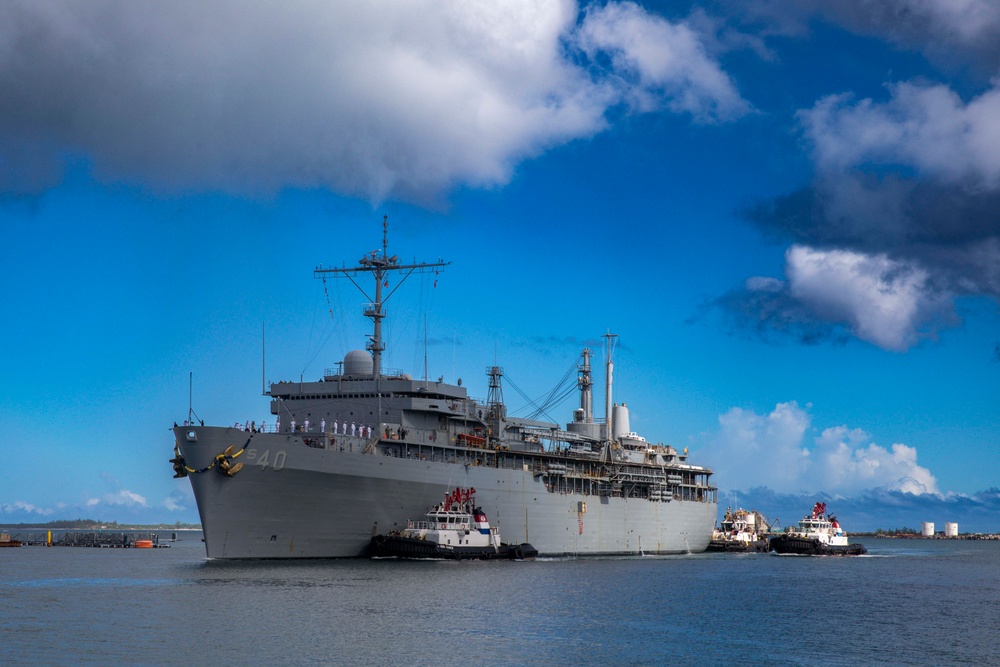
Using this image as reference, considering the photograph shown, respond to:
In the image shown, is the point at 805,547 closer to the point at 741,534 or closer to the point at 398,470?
the point at 741,534

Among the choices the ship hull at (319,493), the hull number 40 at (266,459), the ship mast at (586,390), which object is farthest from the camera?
the ship mast at (586,390)

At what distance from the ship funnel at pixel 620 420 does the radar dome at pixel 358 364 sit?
2701 centimetres

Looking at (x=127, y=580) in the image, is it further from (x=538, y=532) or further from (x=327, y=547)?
(x=538, y=532)

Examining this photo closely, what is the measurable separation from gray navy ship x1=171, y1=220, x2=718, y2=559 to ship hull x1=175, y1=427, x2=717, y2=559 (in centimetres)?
6

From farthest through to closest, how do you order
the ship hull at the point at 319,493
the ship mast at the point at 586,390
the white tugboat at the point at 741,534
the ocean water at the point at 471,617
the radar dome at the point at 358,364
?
the white tugboat at the point at 741,534, the ship mast at the point at 586,390, the radar dome at the point at 358,364, the ship hull at the point at 319,493, the ocean water at the point at 471,617

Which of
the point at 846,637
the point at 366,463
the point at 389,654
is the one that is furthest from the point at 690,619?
the point at 366,463

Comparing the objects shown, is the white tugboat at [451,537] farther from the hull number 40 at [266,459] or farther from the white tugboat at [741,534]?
the white tugboat at [741,534]

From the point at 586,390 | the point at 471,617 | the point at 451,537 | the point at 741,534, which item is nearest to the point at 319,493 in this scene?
the point at 451,537

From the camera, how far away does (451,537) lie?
54125 mm

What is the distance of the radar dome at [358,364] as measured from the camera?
191 ft

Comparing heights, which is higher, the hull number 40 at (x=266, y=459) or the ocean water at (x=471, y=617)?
the hull number 40 at (x=266, y=459)

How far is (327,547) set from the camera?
5106 centimetres

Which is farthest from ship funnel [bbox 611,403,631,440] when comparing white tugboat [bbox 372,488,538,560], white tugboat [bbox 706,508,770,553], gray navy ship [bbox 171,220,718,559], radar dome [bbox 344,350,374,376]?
radar dome [bbox 344,350,374,376]

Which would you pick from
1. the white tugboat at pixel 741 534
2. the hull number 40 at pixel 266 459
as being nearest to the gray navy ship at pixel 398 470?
the hull number 40 at pixel 266 459
